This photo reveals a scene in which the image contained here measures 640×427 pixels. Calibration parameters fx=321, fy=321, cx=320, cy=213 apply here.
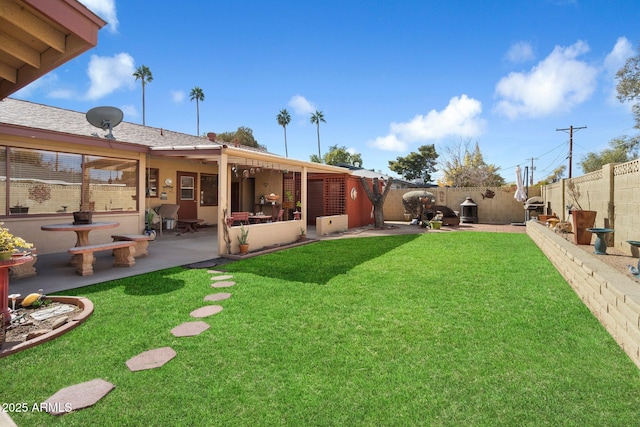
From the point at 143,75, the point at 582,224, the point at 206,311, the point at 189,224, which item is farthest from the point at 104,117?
the point at 143,75

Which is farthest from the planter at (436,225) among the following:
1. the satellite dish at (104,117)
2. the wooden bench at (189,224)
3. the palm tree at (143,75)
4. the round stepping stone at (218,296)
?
the palm tree at (143,75)

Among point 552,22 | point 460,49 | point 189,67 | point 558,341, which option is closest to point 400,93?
point 460,49

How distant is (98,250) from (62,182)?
11.0 ft

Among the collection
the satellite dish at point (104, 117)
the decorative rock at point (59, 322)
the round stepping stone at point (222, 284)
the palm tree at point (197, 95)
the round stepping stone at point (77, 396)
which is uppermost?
the palm tree at point (197, 95)

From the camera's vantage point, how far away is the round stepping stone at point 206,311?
3.88m

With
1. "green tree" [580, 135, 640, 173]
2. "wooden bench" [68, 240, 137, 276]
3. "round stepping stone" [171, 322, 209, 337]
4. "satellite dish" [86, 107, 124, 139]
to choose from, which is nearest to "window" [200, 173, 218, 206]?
"satellite dish" [86, 107, 124, 139]

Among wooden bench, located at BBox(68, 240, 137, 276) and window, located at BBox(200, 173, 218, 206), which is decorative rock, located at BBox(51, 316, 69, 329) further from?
window, located at BBox(200, 173, 218, 206)

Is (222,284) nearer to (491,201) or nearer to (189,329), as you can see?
(189,329)

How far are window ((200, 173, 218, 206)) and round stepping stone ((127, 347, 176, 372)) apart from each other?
10.9 meters

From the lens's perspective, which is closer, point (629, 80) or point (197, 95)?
point (629, 80)

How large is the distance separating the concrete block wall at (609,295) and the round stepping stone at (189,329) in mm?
3970

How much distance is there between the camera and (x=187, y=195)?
12609 millimetres

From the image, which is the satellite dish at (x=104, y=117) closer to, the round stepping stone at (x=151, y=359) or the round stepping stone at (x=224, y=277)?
the round stepping stone at (x=224, y=277)

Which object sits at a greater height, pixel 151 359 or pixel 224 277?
pixel 224 277
